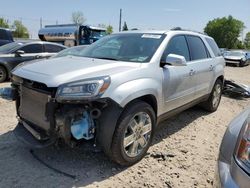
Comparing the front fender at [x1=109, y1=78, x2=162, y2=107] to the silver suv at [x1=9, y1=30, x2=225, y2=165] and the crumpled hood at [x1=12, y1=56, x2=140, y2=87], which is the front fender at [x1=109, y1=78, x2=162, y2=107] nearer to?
the silver suv at [x1=9, y1=30, x2=225, y2=165]

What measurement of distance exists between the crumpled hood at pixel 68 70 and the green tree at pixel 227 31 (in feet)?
289

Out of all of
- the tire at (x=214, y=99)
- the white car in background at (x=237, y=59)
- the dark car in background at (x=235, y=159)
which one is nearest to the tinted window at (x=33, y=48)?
the tire at (x=214, y=99)

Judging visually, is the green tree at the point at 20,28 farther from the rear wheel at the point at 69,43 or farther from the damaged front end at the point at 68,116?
the damaged front end at the point at 68,116

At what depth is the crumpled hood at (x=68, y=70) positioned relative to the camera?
318cm

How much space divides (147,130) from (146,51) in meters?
1.13

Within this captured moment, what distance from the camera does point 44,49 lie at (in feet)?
33.7

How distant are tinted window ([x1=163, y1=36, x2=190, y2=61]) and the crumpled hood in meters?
0.80

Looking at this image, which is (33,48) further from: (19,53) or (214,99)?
(214,99)

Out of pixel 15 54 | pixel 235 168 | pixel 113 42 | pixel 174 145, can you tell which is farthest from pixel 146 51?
pixel 15 54

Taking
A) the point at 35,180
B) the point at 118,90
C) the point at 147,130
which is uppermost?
the point at 118,90

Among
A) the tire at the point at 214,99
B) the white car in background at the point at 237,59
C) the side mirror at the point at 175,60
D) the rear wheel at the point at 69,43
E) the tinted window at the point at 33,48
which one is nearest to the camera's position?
the side mirror at the point at 175,60

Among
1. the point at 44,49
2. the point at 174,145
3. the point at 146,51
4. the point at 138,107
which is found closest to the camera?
the point at 138,107

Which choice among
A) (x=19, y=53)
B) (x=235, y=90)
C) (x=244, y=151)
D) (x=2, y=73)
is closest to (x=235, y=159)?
(x=244, y=151)

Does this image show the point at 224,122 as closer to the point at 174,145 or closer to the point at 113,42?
the point at 174,145
